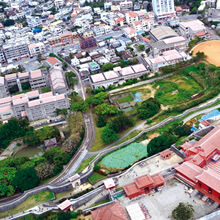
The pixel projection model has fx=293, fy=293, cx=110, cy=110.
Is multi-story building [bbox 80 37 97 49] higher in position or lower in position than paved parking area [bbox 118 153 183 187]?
lower

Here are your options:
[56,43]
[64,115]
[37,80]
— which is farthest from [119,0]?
[64,115]

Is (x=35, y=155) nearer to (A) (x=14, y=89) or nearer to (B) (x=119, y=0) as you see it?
(A) (x=14, y=89)

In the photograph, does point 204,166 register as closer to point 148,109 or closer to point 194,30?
point 148,109

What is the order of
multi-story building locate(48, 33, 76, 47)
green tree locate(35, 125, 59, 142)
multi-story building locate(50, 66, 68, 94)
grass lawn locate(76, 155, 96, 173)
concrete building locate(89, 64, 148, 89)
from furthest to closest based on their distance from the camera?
multi-story building locate(48, 33, 76, 47)
concrete building locate(89, 64, 148, 89)
multi-story building locate(50, 66, 68, 94)
green tree locate(35, 125, 59, 142)
grass lawn locate(76, 155, 96, 173)

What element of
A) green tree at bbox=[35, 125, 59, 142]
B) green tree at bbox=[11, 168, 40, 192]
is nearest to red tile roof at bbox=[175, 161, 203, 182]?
green tree at bbox=[11, 168, 40, 192]

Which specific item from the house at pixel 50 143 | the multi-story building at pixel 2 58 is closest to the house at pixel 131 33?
the multi-story building at pixel 2 58

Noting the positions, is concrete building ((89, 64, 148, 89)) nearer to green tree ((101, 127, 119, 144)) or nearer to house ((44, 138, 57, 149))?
house ((44, 138, 57, 149))

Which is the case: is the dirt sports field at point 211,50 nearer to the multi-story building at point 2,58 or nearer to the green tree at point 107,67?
the green tree at point 107,67

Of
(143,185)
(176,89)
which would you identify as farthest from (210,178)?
(176,89)
